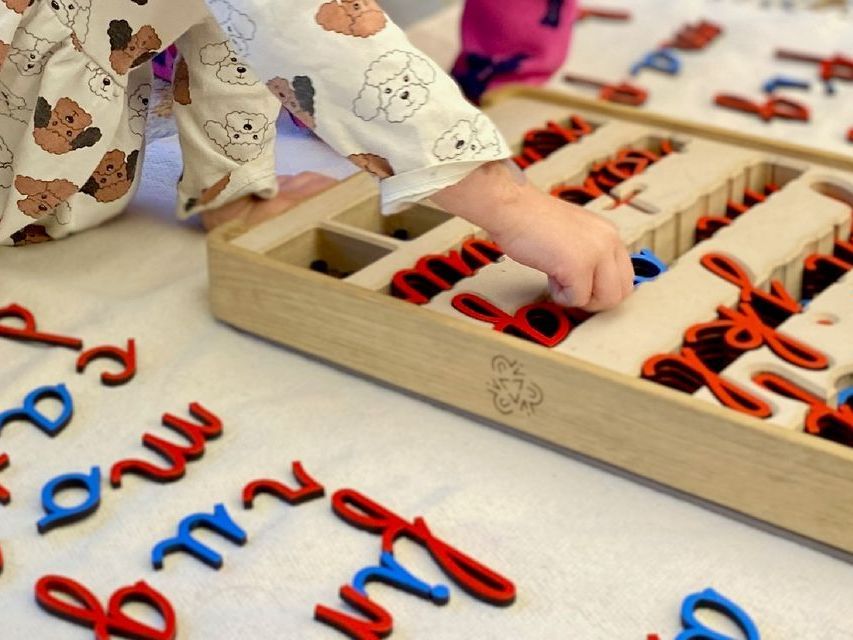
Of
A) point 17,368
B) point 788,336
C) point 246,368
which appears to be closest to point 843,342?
point 788,336

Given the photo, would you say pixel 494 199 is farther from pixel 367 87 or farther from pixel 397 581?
pixel 397 581

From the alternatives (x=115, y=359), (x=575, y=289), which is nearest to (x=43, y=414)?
(x=115, y=359)

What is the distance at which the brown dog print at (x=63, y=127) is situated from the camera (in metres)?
0.74

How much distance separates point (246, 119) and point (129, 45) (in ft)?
0.28

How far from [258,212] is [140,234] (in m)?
0.08

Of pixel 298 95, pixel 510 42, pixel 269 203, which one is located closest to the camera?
pixel 298 95

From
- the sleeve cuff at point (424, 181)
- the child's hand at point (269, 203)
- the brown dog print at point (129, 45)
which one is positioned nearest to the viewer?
the sleeve cuff at point (424, 181)

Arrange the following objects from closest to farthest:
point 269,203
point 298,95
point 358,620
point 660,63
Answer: point 358,620, point 298,95, point 269,203, point 660,63

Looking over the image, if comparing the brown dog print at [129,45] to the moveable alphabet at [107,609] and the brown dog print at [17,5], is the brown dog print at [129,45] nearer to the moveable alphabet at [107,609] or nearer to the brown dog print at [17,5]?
the brown dog print at [17,5]

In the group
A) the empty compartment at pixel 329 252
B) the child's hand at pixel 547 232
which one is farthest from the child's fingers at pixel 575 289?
the empty compartment at pixel 329 252

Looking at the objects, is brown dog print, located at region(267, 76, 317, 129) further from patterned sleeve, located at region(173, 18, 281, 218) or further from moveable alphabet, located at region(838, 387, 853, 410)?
moveable alphabet, located at region(838, 387, 853, 410)

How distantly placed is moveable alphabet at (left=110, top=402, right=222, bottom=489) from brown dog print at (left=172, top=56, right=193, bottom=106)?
211mm

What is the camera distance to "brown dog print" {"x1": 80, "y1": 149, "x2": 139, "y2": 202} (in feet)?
2.62

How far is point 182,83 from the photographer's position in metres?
0.78
